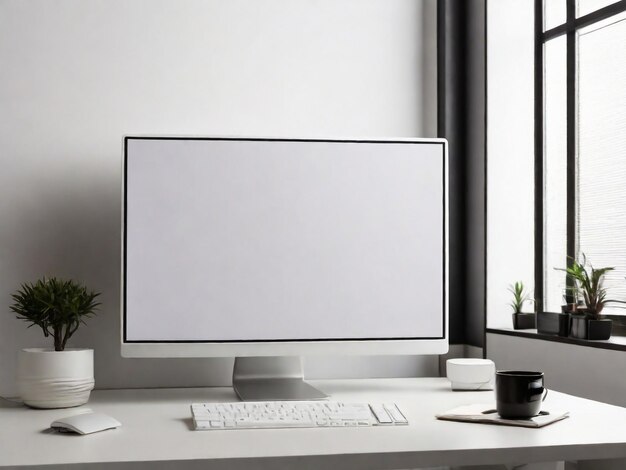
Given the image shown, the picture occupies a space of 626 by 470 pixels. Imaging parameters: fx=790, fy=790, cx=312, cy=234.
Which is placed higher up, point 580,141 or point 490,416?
point 580,141

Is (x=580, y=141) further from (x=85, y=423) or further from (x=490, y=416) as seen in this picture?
(x=85, y=423)

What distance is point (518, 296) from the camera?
219 cm

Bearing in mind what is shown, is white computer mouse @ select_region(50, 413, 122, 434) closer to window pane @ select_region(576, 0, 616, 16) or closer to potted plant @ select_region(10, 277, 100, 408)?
potted plant @ select_region(10, 277, 100, 408)

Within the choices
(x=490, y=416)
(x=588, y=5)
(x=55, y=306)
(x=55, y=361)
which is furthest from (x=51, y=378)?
(x=588, y=5)

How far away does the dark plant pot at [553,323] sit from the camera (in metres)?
1.93

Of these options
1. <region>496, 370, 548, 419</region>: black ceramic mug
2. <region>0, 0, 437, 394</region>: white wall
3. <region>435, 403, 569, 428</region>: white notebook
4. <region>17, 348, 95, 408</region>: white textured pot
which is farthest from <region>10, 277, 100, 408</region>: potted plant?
<region>496, 370, 548, 419</region>: black ceramic mug

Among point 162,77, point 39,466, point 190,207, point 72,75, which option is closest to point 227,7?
point 162,77

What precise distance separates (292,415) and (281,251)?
462 millimetres

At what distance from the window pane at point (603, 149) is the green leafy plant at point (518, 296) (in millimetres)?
191

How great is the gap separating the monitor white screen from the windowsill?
284 mm

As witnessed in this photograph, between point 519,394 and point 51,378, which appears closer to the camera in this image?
point 519,394

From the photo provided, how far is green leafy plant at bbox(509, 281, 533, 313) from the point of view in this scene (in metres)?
2.18

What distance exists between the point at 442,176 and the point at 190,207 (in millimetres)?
606

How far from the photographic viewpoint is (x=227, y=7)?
213cm
